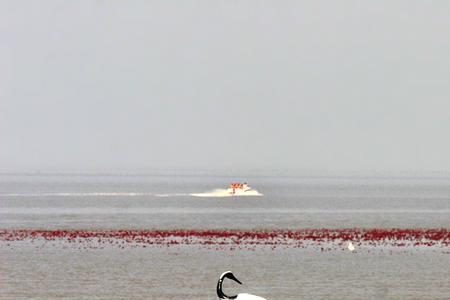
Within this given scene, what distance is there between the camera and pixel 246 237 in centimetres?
7294

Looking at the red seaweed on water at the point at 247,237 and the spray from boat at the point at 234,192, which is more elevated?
the spray from boat at the point at 234,192

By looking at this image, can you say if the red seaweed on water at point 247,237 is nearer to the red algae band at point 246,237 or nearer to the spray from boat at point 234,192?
the red algae band at point 246,237

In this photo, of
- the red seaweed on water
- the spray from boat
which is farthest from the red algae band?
the spray from boat

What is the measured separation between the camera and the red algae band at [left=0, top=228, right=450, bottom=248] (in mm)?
68438

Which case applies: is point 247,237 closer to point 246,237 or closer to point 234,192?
point 246,237

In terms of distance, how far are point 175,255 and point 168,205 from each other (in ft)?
216

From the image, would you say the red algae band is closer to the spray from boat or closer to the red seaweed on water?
the red seaweed on water

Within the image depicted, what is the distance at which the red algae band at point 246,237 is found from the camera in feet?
225

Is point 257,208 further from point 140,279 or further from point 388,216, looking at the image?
point 140,279

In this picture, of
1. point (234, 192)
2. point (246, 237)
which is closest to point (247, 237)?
point (246, 237)

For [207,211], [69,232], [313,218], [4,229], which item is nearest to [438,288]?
[69,232]

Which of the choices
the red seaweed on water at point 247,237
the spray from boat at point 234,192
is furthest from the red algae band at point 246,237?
the spray from boat at point 234,192

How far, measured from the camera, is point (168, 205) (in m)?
126

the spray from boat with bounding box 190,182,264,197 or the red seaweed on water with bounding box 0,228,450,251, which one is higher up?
the spray from boat with bounding box 190,182,264,197
